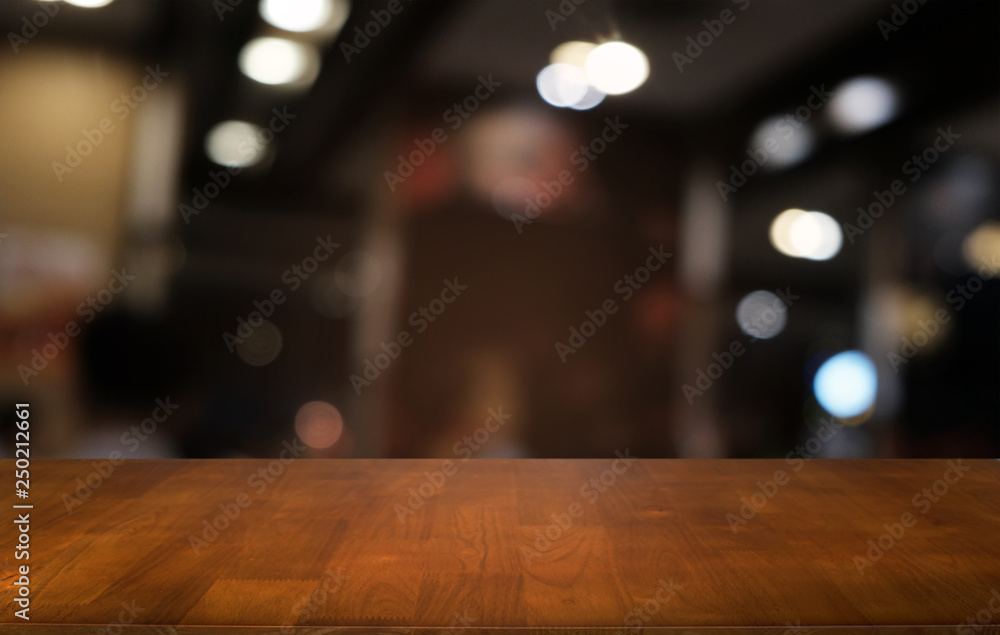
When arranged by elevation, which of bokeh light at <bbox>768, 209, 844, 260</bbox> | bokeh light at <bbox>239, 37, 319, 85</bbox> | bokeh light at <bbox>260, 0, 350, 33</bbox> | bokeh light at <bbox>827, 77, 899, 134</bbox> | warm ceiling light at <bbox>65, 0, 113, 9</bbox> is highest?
warm ceiling light at <bbox>65, 0, 113, 9</bbox>

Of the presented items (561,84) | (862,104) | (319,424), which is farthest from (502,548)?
(862,104)

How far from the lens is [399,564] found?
0.80m

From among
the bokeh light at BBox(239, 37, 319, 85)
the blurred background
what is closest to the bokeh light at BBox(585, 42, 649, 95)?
Result: the blurred background

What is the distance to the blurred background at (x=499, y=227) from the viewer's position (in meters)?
1.33

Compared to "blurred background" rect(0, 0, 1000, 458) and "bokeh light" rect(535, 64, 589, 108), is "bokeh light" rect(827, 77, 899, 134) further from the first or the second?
"bokeh light" rect(535, 64, 589, 108)

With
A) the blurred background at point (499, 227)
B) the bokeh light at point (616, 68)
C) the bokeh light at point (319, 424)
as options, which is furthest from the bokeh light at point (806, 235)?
the bokeh light at point (319, 424)

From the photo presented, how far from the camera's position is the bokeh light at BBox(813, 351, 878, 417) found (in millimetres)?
1430

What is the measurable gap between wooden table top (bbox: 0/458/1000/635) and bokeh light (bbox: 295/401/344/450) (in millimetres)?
112

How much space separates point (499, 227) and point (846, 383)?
0.74m

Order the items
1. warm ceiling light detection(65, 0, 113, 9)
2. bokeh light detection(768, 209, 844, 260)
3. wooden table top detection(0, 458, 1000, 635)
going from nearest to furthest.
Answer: wooden table top detection(0, 458, 1000, 635)
warm ceiling light detection(65, 0, 113, 9)
bokeh light detection(768, 209, 844, 260)

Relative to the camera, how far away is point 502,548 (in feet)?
2.79

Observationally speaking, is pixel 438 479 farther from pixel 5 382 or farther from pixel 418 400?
pixel 5 382

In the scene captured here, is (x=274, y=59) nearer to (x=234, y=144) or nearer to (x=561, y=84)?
(x=234, y=144)

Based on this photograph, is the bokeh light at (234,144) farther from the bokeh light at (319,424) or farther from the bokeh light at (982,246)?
the bokeh light at (982,246)
